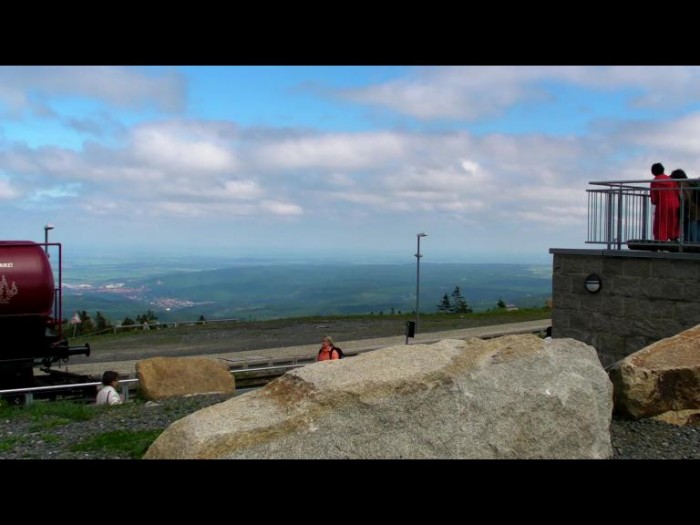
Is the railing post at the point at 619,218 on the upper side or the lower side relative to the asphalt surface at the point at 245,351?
upper

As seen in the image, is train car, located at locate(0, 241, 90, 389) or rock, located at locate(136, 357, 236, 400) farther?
train car, located at locate(0, 241, 90, 389)

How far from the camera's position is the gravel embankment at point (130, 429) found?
301 inches

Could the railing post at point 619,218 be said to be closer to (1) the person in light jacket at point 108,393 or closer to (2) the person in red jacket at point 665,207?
(2) the person in red jacket at point 665,207

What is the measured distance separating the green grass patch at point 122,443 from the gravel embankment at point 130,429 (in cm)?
8

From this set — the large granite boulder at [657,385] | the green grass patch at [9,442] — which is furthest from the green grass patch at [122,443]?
the large granite boulder at [657,385]

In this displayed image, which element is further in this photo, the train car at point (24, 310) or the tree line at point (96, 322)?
the tree line at point (96, 322)

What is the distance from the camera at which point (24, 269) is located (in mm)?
15711

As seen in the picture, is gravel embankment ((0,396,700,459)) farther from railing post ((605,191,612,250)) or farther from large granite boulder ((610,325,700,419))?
railing post ((605,191,612,250))

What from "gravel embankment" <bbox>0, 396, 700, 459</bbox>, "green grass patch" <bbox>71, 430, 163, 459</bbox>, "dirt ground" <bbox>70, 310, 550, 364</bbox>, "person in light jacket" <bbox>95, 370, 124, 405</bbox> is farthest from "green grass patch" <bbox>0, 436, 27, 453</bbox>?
"dirt ground" <bbox>70, 310, 550, 364</bbox>

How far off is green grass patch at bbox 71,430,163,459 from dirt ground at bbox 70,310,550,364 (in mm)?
14772

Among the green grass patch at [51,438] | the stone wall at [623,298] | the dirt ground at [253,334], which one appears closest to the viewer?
the green grass patch at [51,438]

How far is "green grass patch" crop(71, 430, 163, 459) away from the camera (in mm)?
7627
